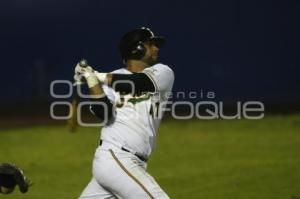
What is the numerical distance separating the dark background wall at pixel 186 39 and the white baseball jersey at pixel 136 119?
12047 millimetres

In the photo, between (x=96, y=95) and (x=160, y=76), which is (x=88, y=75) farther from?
(x=160, y=76)

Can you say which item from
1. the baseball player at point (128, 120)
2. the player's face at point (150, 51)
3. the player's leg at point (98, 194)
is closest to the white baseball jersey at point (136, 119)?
the baseball player at point (128, 120)

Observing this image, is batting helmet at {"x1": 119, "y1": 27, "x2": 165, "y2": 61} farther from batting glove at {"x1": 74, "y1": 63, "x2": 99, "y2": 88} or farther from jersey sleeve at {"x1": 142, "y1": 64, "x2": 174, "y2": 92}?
batting glove at {"x1": 74, "y1": 63, "x2": 99, "y2": 88}

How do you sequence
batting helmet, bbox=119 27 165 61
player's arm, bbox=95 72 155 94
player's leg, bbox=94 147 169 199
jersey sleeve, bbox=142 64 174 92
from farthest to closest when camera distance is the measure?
batting helmet, bbox=119 27 165 61 → jersey sleeve, bbox=142 64 174 92 → player's arm, bbox=95 72 155 94 → player's leg, bbox=94 147 169 199

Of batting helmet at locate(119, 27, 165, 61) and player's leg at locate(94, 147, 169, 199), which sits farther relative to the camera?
batting helmet at locate(119, 27, 165, 61)

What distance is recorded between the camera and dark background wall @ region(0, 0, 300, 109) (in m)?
17.1

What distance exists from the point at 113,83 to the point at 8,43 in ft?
45.3

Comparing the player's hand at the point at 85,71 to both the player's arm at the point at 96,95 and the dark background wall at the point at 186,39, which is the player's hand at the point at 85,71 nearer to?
the player's arm at the point at 96,95

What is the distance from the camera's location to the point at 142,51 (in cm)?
473

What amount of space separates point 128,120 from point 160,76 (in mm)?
378

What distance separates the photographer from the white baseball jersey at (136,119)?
4504 millimetres

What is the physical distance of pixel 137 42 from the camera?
4.73 m

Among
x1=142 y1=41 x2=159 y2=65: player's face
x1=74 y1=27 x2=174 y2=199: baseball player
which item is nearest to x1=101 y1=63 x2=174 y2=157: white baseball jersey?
x1=74 y1=27 x2=174 y2=199: baseball player

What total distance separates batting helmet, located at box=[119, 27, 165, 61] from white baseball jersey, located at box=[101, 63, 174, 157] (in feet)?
0.49
